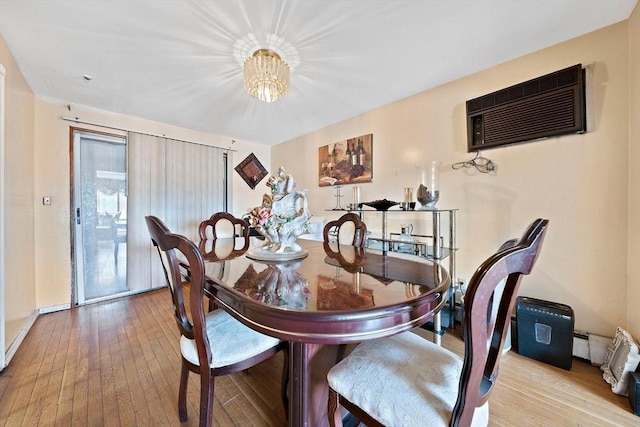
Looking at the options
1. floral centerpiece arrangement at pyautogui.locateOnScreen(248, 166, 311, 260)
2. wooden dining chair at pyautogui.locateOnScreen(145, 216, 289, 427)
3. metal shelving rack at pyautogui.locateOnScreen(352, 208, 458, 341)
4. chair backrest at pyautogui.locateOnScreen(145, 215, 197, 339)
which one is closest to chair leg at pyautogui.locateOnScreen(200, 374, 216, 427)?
wooden dining chair at pyautogui.locateOnScreen(145, 216, 289, 427)

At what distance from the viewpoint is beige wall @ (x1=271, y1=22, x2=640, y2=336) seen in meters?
1.62

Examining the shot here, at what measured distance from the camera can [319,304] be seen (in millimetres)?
803

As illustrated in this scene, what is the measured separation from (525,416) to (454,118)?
2348 millimetres

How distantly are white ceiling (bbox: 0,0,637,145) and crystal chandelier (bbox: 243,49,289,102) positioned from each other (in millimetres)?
90

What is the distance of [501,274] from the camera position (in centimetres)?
63

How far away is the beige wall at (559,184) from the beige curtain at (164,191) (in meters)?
3.09

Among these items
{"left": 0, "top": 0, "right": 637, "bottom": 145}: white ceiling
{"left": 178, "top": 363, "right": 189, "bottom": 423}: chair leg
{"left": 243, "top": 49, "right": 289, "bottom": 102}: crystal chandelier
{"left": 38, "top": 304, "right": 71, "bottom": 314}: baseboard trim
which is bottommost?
{"left": 38, "top": 304, "right": 71, "bottom": 314}: baseboard trim

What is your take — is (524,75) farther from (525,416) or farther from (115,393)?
(115,393)

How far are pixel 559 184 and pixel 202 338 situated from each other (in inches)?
104

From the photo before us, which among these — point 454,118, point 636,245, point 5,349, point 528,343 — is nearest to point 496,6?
point 454,118

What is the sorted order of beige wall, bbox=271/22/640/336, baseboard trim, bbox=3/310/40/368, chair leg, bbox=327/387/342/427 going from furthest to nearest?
1. baseboard trim, bbox=3/310/40/368
2. beige wall, bbox=271/22/640/336
3. chair leg, bbox=327/387/342/427

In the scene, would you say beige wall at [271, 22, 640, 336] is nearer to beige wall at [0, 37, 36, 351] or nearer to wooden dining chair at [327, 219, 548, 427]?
wooden dining chair at [327, 219, 548, 427]

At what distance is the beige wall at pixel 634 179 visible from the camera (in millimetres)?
1479

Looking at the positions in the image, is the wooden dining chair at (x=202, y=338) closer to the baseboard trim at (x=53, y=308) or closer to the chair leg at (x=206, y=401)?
the chair leg at (x=206, y=401)
